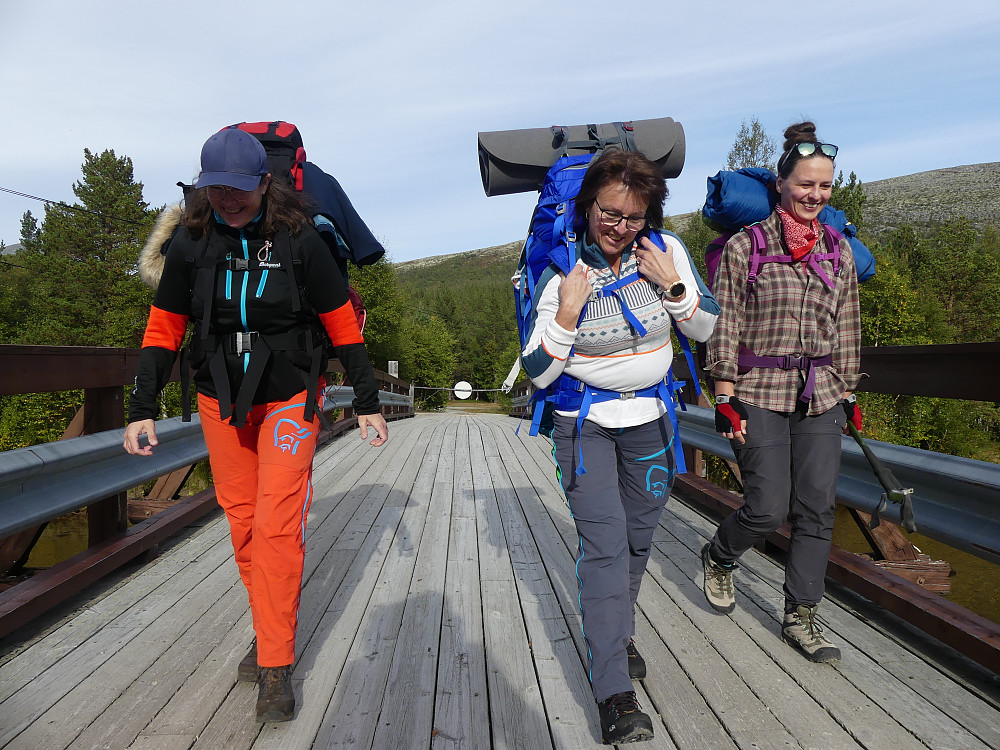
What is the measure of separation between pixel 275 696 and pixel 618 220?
1.95 meters

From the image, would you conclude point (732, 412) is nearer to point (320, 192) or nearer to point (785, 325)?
point (785, 325)

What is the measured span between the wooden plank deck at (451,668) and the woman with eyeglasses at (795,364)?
39 cm

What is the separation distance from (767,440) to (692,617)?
96cm

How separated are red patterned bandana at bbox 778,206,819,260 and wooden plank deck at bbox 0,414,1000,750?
1.60 metres

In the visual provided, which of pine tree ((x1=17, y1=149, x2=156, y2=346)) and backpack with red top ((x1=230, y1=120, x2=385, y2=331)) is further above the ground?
pine tree ((x1=17, y1=149, x2=156, y2=346))

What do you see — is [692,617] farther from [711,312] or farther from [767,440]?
[711,312]

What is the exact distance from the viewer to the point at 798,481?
125 inches

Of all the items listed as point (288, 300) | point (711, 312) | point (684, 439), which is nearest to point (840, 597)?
point (711, 312)

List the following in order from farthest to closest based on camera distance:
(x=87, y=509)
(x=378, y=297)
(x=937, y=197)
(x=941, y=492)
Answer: (x=937, y=197), (x=378, y=297), (x=87, y=509), (x=941, y=492)

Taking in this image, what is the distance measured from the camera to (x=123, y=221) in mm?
47062

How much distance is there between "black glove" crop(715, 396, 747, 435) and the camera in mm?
3135

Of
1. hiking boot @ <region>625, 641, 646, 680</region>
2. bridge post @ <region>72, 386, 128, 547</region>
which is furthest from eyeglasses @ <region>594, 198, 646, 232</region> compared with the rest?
bridge post @ <region>72, 386, 128, 547</region>

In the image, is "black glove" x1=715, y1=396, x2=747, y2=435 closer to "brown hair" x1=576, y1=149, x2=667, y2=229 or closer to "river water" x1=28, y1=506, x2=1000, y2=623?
"brown hair" x1=576, y1=149, x2=667, y2=229

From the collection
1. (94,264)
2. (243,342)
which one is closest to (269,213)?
(243,342)
